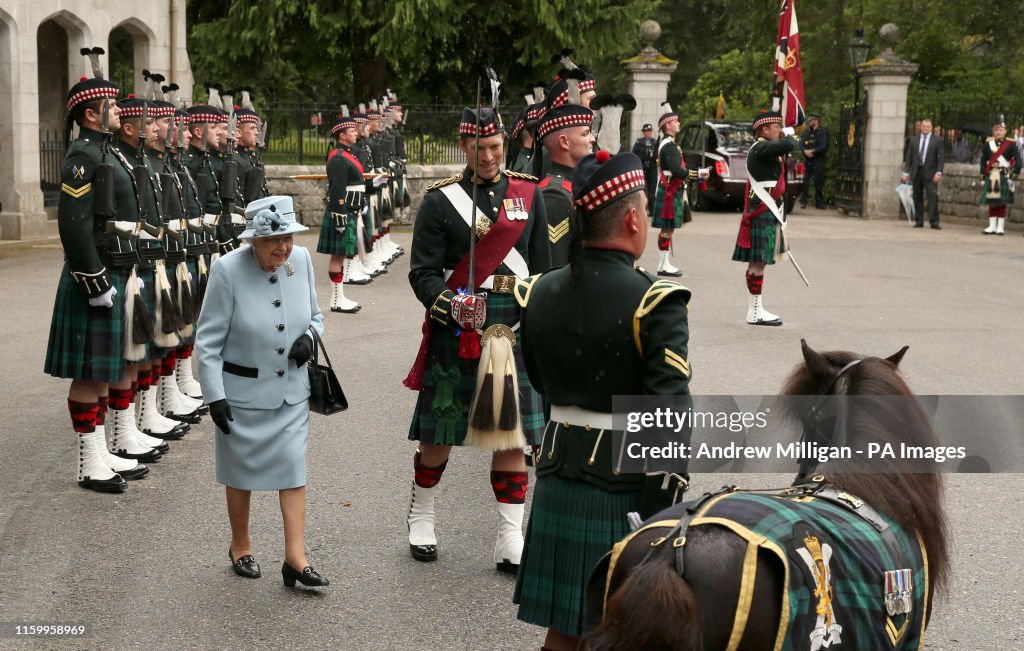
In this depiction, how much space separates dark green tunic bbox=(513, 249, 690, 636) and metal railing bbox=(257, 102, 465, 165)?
1862cm

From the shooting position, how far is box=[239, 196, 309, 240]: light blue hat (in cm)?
557

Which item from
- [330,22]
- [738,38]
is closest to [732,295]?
[330,22]

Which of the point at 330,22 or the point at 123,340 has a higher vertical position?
the point at 330,22

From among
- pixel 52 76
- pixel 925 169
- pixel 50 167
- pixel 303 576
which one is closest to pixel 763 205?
pixel 303 576

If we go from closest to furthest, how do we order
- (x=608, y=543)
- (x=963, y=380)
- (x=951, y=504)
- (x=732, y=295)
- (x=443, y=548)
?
1. (x=608, y=543)
2. (x=443, y=548)
3. (x=951, y=504)
4. (x=963, y=380)
5. (x=732, y=295)

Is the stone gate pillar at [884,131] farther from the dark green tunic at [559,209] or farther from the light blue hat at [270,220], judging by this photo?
the light blue hat at [270,220]

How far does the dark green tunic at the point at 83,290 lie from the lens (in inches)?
276

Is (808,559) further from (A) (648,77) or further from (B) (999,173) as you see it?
(A) (648,77)

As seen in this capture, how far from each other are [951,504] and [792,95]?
307 inches

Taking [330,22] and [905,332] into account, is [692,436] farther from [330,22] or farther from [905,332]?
[330,22]

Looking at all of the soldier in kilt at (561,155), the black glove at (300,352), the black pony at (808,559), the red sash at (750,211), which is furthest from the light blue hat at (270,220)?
the red sash at (750,211)

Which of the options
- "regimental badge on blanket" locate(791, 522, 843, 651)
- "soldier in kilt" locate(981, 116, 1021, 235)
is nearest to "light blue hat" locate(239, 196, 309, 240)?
"regimental badge on blanket" locate(791, 522, 843, 651)

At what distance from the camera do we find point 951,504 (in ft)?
23.2

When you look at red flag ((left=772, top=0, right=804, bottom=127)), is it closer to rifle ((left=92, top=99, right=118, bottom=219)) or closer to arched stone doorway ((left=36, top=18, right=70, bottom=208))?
rifle ((left=92, top=99, right=118, bottom=219))
